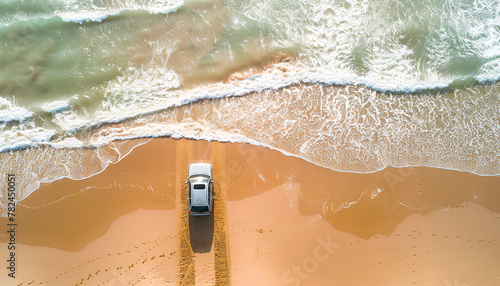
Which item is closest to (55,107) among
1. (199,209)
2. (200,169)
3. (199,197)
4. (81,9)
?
(81,9)

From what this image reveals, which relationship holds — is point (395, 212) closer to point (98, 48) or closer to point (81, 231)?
point (81, 231)

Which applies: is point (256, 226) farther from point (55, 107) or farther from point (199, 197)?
point (55, 107)

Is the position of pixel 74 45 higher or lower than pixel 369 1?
lower

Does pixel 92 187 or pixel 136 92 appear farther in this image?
pixel 136 92

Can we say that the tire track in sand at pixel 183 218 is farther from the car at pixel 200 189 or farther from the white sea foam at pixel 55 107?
the white sea foam at pixel 55 107

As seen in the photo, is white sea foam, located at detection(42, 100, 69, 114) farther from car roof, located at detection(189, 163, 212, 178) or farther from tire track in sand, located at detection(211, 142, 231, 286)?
tire track in sand, located at detection(211, 142, 231, 286)

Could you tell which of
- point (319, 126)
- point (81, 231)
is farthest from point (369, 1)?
point (81, 231)

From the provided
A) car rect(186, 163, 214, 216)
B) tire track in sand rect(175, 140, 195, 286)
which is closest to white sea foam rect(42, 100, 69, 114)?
tire track in sand rect(175, 140, 195, 286)

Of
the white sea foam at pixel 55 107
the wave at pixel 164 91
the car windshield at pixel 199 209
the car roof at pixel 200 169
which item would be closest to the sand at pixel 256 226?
the car roof at pixel 200 169
